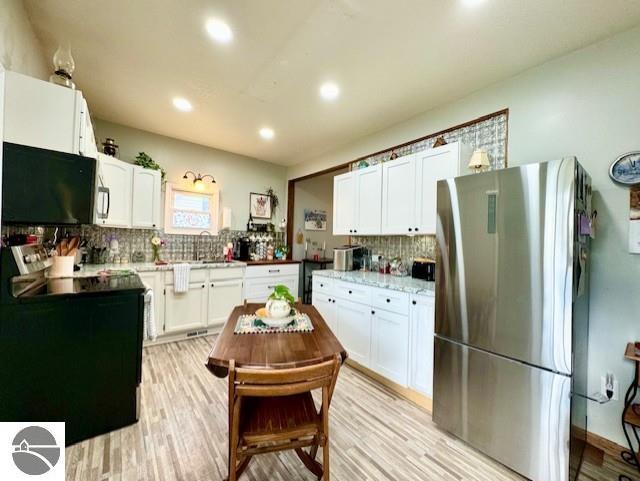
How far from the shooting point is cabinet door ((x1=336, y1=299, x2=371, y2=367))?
8.60 feet

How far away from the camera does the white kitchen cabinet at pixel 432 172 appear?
2305 mm

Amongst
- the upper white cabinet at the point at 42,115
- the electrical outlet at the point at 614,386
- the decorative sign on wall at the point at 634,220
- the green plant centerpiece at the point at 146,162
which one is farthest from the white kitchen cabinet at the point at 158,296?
the decorative sign on wall at the point at 634,220

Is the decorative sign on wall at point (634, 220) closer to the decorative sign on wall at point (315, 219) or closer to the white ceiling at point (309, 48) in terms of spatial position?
the white ceiling at point (309, 48)

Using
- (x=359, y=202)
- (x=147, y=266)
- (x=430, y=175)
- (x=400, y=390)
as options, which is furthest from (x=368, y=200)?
(x=147, y=266)

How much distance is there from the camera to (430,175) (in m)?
2.46

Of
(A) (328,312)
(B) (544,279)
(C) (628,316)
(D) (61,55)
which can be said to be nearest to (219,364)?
(B) (544,279)

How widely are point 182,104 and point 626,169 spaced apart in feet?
12.4

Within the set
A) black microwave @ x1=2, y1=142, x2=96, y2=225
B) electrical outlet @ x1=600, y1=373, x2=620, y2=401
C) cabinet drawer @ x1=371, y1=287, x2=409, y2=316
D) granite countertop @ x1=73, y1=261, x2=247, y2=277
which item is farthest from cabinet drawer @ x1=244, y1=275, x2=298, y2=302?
electrical outlet @ x1=600, y1=373, x2=620, y2=401

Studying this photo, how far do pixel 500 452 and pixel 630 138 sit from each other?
2.15 metres

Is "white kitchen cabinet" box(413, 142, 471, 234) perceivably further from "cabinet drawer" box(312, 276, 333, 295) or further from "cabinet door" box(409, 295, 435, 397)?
Result: "cabinet drawer" box(312, 276, 333, 295)

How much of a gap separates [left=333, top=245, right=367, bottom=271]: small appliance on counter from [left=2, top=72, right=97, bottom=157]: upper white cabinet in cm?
261

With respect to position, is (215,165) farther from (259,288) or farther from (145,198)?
(259,288)

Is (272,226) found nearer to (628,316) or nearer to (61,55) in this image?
(61,55)

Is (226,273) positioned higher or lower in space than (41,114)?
lower
